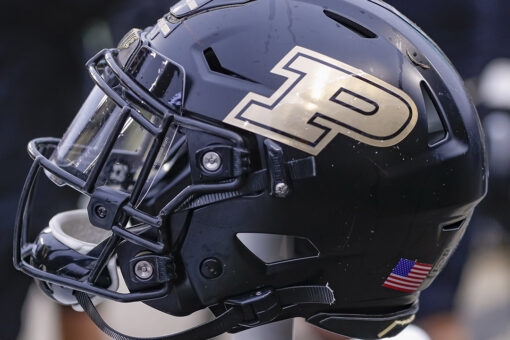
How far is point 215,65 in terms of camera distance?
1294 mm

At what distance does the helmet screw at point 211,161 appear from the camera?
1.26 metres

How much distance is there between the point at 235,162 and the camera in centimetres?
125

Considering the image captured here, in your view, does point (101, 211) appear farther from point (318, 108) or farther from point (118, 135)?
point (318, 108)

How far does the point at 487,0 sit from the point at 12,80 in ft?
5.72

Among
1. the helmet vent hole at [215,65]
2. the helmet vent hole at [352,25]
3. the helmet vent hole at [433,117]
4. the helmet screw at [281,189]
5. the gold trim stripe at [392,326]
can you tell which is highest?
the helmet vent hole at [352,25]

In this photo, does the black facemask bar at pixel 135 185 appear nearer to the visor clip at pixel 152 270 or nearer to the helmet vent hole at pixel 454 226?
the visor clip at pixel 152 270

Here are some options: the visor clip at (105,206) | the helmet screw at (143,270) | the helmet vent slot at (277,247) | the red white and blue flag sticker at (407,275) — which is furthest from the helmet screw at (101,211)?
the red white and blue flag sticker at (407,275)

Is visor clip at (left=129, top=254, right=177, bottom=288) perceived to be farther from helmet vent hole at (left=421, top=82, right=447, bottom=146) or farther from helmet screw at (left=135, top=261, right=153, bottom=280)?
helmet vent hole at (left=421, top=82, right=447, bottom=146)

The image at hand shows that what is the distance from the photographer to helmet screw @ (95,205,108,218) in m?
1.32

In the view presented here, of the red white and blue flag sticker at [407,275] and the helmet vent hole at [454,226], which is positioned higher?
the helmet vent hole at [454,226]

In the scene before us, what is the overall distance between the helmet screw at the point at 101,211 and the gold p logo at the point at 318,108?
278mm

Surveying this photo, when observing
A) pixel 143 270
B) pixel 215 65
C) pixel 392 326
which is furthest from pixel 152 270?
pixel 392 326

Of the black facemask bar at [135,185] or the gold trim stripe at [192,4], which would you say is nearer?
the black facemask bar at [135,185]

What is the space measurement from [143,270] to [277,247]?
25cm
